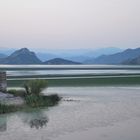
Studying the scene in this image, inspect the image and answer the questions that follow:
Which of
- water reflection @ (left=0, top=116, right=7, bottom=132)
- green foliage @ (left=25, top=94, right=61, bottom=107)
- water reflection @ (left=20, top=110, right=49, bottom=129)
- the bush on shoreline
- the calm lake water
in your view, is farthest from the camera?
the calm lake water

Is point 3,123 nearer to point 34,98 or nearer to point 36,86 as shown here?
point 34,98

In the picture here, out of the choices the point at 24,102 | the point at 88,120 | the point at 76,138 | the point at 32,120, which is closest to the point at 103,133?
the point at 76,138

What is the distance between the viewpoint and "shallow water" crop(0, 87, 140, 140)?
15820mm

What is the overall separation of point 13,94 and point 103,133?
12.7 meters

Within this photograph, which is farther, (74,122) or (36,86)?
(36,86)

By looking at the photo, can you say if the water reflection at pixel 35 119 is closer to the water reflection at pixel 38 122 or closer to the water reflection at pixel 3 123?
the water reflection at pixel 38 122

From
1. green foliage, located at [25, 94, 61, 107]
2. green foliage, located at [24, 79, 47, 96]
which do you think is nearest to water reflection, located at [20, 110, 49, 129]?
green foliage, located at [25, 94, 61, 107]

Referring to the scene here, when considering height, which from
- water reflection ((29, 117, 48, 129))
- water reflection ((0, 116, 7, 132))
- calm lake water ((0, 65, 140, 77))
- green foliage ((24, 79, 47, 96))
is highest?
green foliage ((24, 79, 47, 96))

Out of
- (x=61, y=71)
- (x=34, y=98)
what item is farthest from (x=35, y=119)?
(x=61, y=71)

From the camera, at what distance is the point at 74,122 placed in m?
18.8

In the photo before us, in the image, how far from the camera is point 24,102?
81.8 ft

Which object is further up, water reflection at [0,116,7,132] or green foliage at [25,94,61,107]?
green foliage at [25,94,61,107]

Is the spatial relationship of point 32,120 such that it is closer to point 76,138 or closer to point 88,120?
point 88,120

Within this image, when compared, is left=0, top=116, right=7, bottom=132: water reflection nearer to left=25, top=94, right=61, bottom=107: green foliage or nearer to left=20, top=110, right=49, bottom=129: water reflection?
left=20, top=110, right=49, bottom=129: water reflection
